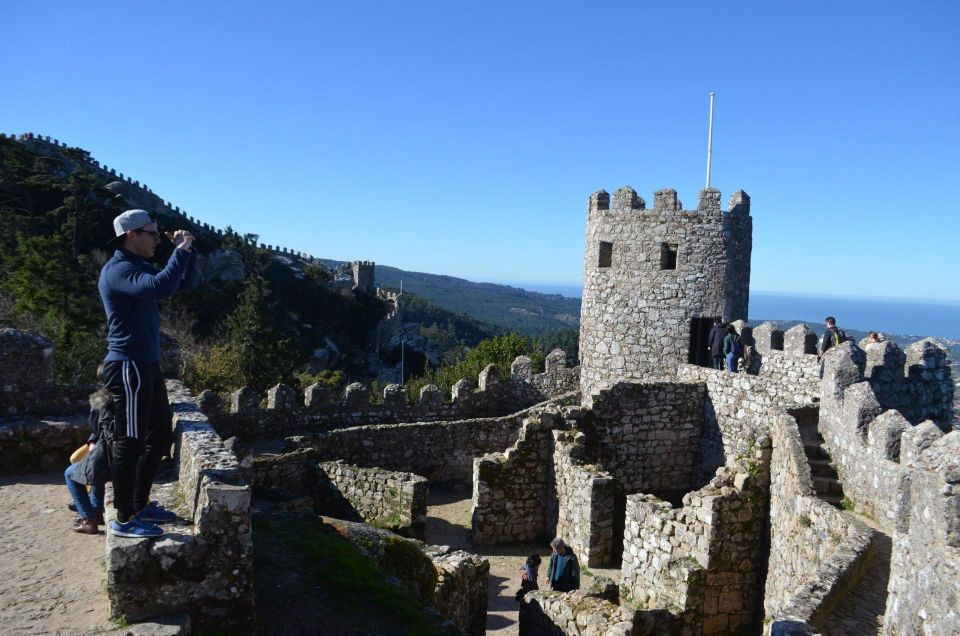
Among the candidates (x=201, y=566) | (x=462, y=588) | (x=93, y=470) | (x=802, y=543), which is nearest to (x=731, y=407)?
(x=802, y=543)

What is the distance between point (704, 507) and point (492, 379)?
27.2ft

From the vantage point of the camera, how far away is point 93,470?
487 centimetres

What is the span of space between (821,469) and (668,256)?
6950 mm

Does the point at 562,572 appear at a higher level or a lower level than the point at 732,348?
lower

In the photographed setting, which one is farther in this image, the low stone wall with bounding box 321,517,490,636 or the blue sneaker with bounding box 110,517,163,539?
the low stone wall with bounding box 321,517,490,636

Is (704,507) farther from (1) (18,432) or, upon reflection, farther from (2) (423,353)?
(2) (423,353)

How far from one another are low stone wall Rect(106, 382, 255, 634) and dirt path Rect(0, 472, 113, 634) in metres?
0.27

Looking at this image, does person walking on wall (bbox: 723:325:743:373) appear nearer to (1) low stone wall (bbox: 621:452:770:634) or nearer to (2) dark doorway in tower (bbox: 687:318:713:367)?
(2) dark doorway in tower (bbox: 687:318:713:367)

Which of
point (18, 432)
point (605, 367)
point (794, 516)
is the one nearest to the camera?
point (18, 432)

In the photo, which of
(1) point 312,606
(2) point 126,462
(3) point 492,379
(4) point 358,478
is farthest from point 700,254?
(2) point 126,462

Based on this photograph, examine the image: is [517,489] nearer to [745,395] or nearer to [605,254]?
[745,395]

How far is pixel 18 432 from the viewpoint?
6754 mm

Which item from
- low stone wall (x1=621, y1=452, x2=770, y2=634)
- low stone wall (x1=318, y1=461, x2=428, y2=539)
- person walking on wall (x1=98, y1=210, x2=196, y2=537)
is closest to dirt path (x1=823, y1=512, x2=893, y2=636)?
low stone wall (x1=621, y1=452, x2=770, y2=634)

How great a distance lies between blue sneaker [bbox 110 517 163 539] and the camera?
399cm
